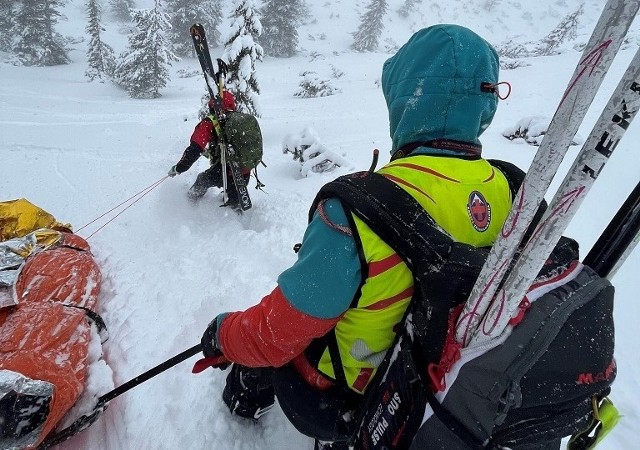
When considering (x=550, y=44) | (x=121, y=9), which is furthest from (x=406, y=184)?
(x=121, y=9)

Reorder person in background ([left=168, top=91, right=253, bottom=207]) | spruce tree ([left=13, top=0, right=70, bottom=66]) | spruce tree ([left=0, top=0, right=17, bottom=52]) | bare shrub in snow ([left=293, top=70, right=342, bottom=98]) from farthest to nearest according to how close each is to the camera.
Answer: spruce tree ([left=0, top=0, right=17, bottom=52])
spruce tree ([left=13, top=0, right=70, bottom=66])
bare shrub in snow ([left=293, top=70, right=342, bottom=98])
person in background ([left=168, top=91, right=253, bottom=207])

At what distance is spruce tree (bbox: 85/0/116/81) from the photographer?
77.5 ft

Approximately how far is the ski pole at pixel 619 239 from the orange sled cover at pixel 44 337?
9.08 ft

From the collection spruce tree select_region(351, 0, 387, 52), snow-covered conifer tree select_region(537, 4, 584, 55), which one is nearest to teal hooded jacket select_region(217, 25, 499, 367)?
snow-covered conifer tree select_region(537, 4, 584, 55)

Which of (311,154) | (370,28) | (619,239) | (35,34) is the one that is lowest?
(35,34)

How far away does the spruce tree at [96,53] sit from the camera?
23.6 m

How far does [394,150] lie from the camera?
1574 millimetres

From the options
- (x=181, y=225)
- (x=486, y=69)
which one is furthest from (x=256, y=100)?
(x=486, y=69)

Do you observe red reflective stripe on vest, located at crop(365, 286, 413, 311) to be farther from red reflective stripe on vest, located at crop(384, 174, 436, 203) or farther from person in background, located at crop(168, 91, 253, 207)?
person in background, located at crop(168, 91, 253, 207)

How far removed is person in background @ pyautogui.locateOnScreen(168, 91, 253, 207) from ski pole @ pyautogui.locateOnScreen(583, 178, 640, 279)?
4.33 m

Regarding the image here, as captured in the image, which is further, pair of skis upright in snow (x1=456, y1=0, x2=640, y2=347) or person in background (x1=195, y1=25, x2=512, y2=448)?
person in background (x1=195, y1=25, x2=512, y2=448)

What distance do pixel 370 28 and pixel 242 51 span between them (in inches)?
1149

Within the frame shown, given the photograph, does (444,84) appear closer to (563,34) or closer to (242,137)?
(242,137)

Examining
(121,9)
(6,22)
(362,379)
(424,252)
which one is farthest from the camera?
(121,9)
